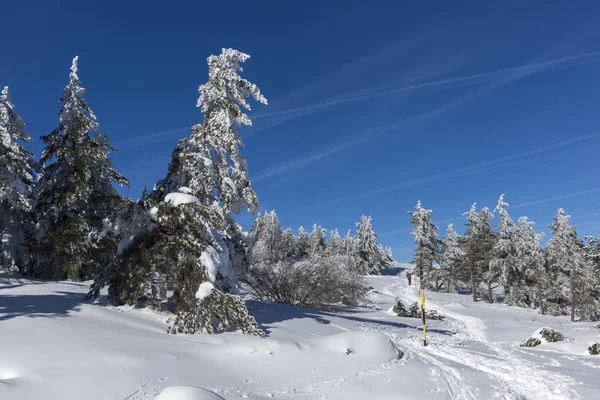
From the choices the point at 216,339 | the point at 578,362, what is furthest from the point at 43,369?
the point at 578,362

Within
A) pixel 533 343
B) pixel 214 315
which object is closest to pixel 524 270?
pixel 533 343

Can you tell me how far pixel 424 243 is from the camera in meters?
57.1

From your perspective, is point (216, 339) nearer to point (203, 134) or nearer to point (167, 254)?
point (167, 254)

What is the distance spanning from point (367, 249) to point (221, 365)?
235 ft

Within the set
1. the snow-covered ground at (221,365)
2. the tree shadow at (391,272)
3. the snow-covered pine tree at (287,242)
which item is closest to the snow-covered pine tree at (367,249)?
the tree shadow at (391,272)

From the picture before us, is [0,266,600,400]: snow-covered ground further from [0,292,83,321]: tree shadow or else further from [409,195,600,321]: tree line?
[409,195,600,321]: tree line

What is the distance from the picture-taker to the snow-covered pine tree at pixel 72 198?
18688mm

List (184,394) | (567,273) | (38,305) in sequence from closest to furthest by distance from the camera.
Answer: (184,394)
(38,305)
(567,273)

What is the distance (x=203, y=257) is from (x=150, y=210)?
7.01ft

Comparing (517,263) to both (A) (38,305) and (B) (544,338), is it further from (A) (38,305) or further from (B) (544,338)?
(A) (38,305)

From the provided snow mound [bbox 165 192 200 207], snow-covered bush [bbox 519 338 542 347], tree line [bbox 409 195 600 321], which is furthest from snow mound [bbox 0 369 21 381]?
tree line [bbox 409 195 600 321]

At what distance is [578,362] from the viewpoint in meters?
12.2

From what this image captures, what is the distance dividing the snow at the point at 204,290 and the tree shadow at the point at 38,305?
2938mm

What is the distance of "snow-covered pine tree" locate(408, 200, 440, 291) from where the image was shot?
55875 mm
